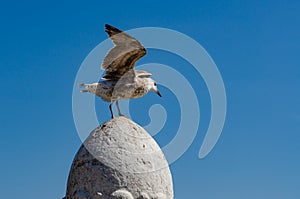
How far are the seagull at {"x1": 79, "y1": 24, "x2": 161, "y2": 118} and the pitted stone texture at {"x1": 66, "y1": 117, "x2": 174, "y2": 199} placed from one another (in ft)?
2.43

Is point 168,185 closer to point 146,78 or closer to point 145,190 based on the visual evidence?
point 145,190

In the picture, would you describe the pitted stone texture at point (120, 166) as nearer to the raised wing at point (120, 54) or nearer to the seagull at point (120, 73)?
the seagull at point (120, 73)

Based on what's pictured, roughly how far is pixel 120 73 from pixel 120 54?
1.41 ft

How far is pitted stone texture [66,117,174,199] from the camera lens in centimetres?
1024

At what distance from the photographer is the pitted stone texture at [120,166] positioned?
33.6 feet

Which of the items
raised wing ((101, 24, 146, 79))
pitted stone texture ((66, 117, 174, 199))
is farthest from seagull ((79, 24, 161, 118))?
pitted stone texture ((66, 117, 174, 199))

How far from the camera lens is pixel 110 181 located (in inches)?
403

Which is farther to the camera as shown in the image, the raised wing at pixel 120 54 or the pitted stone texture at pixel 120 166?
the raised wing at pixel 120 54

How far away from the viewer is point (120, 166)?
34.0 ft

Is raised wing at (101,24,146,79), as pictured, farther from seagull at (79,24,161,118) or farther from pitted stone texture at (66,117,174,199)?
pitted stone texture at (66,117,174,199)

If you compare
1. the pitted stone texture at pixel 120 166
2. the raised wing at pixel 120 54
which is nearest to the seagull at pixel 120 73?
the raised wing at pixel 120 54

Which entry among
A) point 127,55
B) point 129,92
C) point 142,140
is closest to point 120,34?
point 127,55

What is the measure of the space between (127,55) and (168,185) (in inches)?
106

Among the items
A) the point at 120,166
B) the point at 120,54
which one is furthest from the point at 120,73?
the point at 120,166
